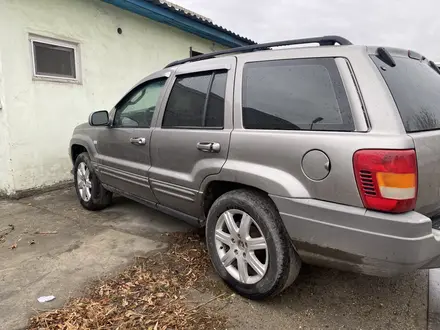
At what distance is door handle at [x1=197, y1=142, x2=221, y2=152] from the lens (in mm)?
2703

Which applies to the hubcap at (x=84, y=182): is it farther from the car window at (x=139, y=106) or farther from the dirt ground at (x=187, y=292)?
the car window at (x=139, y=106)

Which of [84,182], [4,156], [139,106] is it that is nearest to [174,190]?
[139,106]

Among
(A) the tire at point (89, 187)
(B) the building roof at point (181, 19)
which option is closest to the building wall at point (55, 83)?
(B) the building roof at point (181, 19)

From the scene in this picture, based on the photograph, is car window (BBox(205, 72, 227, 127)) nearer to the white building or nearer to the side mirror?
the side mirror

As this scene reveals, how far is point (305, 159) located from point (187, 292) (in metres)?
1.41

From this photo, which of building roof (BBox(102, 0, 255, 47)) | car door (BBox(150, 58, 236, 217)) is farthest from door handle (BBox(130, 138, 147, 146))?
building roof (BBox(102, 0, 255, 47))

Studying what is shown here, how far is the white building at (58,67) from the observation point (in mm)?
5164

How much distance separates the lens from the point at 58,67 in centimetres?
582

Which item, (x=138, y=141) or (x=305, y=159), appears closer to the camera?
(x=305, y=159)

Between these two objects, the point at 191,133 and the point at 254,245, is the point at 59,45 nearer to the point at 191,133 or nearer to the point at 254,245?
the point at 191,133

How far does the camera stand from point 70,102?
5.97 metres

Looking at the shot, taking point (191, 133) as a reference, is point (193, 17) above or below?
above

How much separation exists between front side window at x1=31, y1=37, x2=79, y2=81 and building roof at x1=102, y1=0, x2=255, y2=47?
3.82 feet

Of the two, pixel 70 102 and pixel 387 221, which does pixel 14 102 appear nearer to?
pixel 70 102
